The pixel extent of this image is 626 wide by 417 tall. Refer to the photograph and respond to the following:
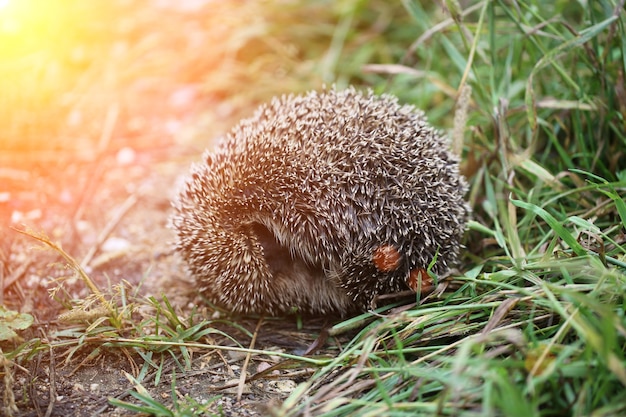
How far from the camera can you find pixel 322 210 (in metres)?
3.22

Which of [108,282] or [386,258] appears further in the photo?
[108,282]

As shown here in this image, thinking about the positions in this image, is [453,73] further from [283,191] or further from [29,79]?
[29,79]

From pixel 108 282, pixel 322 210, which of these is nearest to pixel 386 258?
pixel 322 210

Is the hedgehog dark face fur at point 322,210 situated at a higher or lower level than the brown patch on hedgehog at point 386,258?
higher

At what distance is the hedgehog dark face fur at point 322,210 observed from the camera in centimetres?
324

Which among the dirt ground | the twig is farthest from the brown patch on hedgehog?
the twig

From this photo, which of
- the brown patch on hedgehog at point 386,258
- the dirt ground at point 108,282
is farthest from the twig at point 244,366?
the brown patch on hedgehog at point 386,258

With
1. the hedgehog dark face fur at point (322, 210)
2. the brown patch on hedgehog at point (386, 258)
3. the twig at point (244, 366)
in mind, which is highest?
the hedgehog dark face fur at point (322, 210)

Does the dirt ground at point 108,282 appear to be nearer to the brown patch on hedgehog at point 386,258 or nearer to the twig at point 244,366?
the twig at point 244,366

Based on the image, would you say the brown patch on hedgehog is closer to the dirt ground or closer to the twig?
the dirt ground

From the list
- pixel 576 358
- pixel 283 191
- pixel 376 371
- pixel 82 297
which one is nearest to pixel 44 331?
pixel 82 297

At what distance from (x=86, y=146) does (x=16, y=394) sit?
9.85 feet

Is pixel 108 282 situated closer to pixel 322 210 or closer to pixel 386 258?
pixel 322 210

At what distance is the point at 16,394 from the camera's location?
293 centimetres
